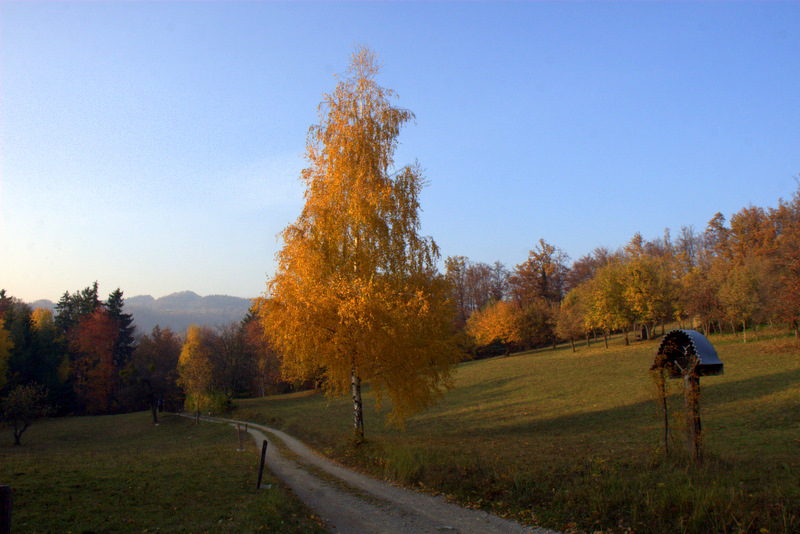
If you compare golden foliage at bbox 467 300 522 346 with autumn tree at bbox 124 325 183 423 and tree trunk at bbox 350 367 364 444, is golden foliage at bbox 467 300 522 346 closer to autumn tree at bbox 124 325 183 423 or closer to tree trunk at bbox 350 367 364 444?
autumn tree at bbox 124 325 183 423

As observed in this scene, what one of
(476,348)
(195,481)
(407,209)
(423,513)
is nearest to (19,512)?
(195,481)

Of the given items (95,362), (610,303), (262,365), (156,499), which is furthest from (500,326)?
(95,362)

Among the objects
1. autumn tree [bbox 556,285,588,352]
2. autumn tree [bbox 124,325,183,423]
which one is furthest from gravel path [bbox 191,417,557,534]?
autumn tree [bbox 556,285,588,352]

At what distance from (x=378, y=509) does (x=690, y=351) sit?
837 cm

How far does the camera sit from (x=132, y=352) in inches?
2630

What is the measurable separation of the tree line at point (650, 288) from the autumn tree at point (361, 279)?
6.37ft

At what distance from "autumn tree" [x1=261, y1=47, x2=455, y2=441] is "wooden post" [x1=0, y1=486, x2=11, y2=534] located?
8.85 m

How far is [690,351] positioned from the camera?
1052cm

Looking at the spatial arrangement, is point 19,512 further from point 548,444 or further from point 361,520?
point 548,444

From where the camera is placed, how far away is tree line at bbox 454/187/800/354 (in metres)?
34.2

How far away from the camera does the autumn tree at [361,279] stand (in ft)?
44.1

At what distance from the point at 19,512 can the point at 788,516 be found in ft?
43.0

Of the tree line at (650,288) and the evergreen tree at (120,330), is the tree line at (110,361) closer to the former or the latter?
the evergreen tree at (120,330)

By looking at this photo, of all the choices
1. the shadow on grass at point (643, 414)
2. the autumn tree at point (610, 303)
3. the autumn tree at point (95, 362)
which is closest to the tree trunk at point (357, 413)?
the shadow on grass at point (643, 414)
